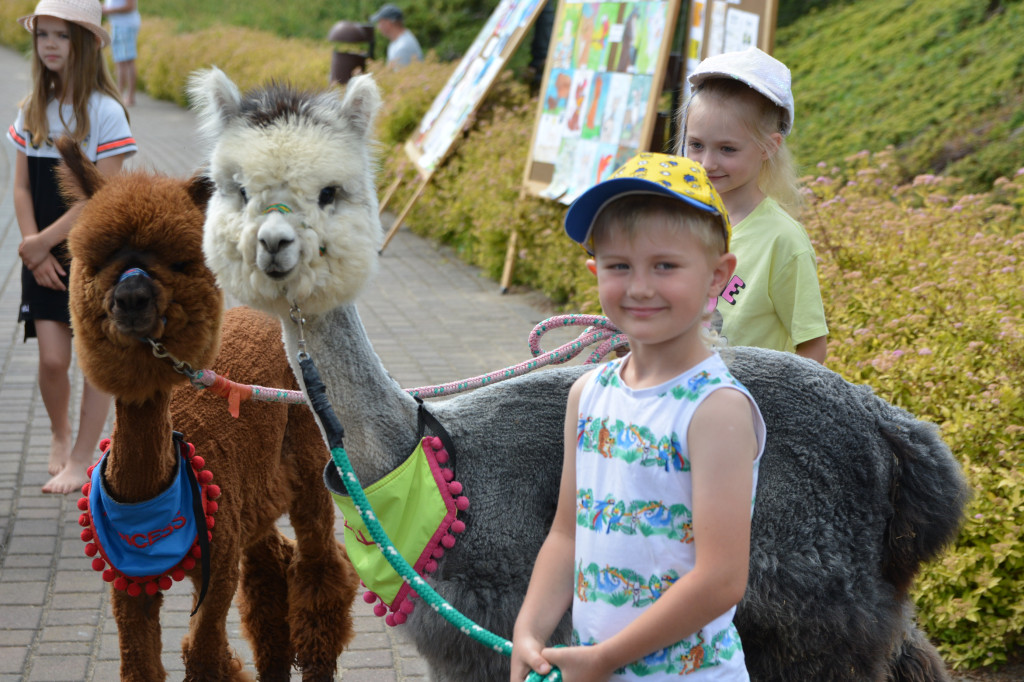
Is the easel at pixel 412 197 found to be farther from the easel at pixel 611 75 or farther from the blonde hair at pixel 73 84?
the blonde hair at pixel 73 84

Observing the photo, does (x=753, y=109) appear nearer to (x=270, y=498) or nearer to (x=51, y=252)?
(x=270, y=498)

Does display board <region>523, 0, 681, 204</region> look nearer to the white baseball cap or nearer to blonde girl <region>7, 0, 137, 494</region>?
blonde girl <region>7, 0, 137, 494</region>

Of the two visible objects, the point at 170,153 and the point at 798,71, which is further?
the point at 170,153

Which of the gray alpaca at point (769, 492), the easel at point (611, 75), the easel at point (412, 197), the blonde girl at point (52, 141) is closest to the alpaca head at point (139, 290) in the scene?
Result: the gray alpaca at point (769, 492)

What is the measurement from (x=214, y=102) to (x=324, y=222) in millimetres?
373

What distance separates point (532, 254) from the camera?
842 cm

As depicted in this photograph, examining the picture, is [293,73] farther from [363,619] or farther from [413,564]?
[413,564]

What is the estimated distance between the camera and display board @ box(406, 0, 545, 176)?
907 centimetres

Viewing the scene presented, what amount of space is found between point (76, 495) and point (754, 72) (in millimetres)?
3873

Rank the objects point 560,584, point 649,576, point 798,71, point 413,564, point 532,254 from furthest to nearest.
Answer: point 798,71
point 532,254
point 413,564
point 560,584
point 649,576

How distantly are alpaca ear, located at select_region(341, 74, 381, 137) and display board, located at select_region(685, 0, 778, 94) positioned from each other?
4253mm

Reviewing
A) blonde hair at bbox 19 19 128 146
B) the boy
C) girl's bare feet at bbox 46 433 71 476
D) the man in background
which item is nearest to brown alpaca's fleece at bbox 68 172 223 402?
the boy

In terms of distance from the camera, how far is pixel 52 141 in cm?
425

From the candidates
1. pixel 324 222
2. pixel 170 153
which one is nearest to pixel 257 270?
pixel 324 222
